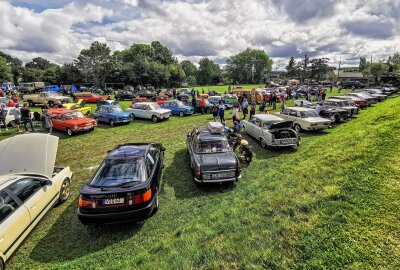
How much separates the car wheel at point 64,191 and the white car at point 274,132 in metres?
8.70

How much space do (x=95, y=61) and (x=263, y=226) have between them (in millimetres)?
61642

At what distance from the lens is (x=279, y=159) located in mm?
10117

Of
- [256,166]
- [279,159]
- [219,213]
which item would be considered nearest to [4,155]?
[219,213]

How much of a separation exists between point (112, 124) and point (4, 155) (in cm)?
1069

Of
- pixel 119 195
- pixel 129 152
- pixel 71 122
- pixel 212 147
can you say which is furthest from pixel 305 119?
pixel 71 122

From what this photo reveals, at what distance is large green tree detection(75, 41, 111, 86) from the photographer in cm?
5538

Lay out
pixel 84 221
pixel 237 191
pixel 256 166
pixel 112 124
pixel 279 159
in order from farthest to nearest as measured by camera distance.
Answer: pixel 112 124
pixel 279 159
pixel 256 166
pixel 237 191
pixel 84 221

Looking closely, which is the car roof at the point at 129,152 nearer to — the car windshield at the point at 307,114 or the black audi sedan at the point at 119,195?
the black audi sedan at the point at 119,195

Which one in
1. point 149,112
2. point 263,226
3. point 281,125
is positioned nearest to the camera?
point 263,226

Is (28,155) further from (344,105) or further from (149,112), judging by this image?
(344,105)

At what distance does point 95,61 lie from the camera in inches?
2215

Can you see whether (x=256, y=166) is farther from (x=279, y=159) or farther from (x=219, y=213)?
(x=219, y=213)

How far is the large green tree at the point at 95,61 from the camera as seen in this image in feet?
182

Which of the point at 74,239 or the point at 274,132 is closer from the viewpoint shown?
the point at 74,239
